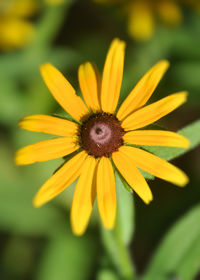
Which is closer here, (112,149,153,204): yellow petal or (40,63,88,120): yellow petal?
(112,149,153,204): yellow petal

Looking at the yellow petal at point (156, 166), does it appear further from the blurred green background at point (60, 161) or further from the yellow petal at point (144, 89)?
the blurred green background at point (60, 161)

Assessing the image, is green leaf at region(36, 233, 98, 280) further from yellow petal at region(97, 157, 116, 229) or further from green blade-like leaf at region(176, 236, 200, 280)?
yellow petal at region(97, 157, 116, 229)

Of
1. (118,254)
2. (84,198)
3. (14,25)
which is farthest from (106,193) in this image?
(14,25)

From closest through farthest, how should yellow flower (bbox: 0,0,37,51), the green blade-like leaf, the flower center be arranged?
the flower center < the green blade-like leaf < yellow flower (bbox: 0,0,37,51)

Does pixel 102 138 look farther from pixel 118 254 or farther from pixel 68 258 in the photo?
pixel 68 258

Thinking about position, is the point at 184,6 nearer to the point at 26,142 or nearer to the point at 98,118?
the point at 26,142

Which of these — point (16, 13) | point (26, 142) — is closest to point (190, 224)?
point (26, 142)

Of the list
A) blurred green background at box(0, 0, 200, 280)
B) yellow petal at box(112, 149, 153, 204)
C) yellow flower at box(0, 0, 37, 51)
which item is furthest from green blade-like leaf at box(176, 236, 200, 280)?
yellow flower at box(0, 0, 37, 51)
